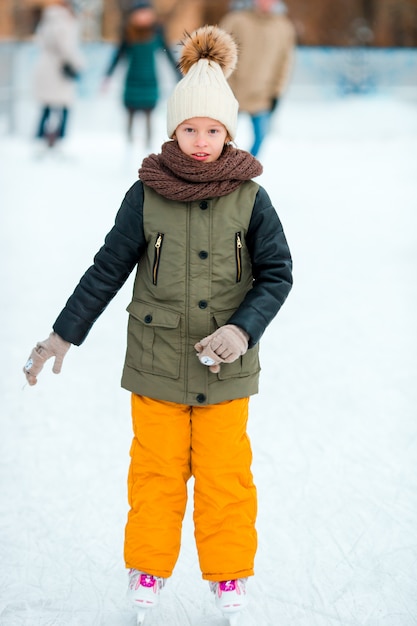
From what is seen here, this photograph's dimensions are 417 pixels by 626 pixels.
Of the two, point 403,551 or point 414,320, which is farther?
point 414,320

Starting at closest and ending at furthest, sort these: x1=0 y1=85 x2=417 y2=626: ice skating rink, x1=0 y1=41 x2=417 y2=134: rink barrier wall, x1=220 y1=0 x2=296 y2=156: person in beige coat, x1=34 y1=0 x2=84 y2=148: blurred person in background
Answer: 1. x1=0 y1=85 x2=417 y2=626: ice skating rink
2. x1=220 y1=0 x2=296 y2=156: person in beige coat
3. x1=34 y1=0 x2=84 y2=148: blurred person in background
4. x1=0 y1=41 x2=417 y2=134: rink barrier wall

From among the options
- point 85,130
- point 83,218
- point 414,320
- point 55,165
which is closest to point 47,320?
point 414,320

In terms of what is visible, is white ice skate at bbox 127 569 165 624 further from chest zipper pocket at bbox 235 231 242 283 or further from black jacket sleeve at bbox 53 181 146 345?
chest zipper pocket at bbox 235 231 242 283

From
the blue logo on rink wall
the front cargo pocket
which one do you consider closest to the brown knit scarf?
the front cargo pocket

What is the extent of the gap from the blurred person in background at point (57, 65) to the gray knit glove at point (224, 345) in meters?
7.13

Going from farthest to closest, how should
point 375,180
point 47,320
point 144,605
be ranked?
point 375,180 → point 47,320 → point 144,605

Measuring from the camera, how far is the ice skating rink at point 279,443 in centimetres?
218

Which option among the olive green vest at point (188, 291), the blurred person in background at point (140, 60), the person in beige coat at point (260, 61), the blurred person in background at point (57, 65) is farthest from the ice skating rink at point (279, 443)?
the blurred person in background at point (57, 65)

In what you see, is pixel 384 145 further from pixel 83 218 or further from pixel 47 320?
pixel 47 320

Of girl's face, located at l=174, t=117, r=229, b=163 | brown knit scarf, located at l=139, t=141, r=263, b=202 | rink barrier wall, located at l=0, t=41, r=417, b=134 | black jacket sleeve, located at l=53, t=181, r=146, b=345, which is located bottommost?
black jacket sleeve, located at l=53, t=181, r=146, b=345

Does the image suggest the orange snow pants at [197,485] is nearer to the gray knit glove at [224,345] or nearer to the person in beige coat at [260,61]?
the gray knit glove at [224,345]

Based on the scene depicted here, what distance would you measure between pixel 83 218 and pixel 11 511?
400cm

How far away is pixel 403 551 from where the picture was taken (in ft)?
7.84

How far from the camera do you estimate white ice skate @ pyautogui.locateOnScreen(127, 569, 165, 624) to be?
198cm
